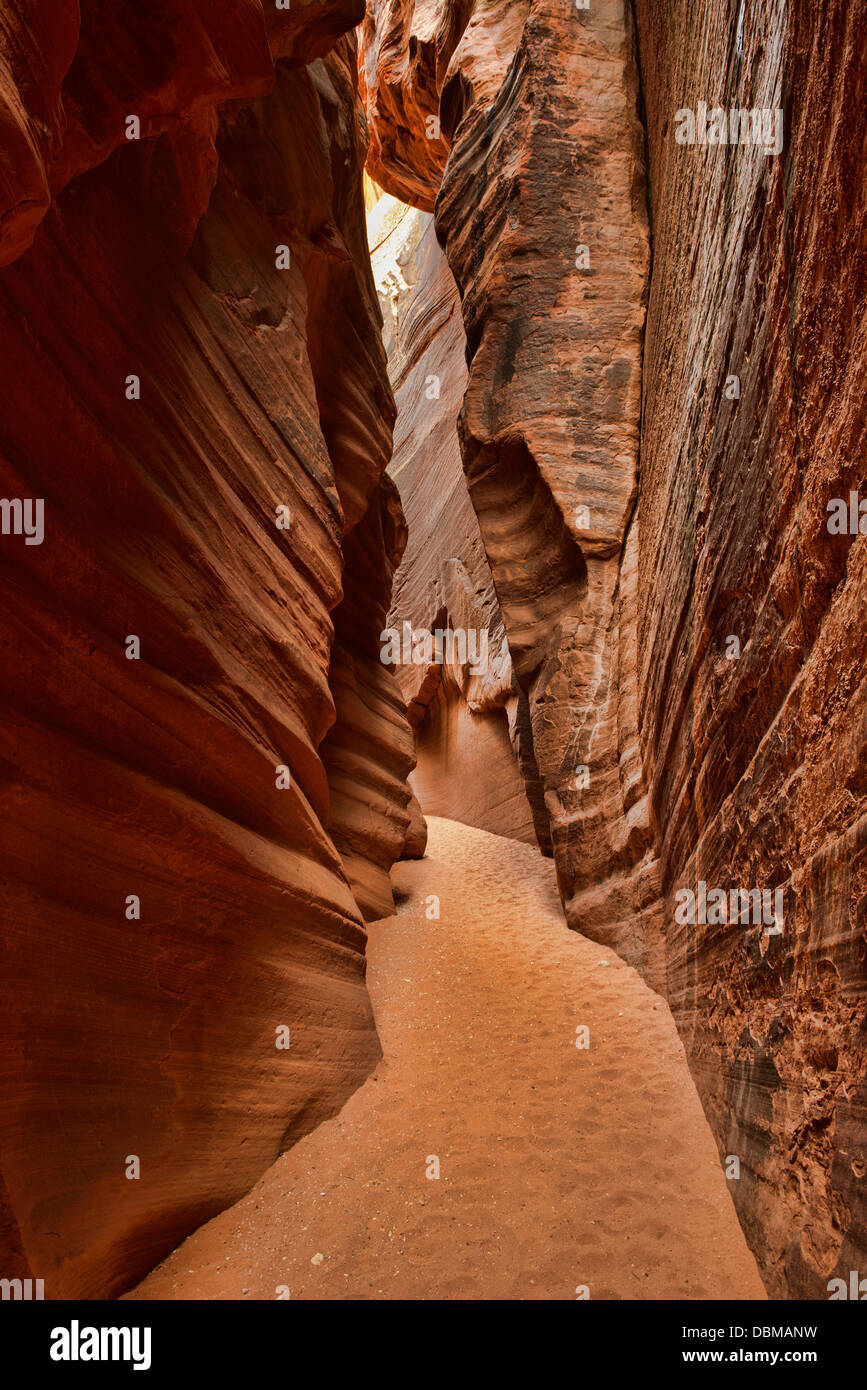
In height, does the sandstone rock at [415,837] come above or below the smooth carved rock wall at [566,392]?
below

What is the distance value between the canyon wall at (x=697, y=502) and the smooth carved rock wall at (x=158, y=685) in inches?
97.1

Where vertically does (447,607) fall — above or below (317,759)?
above

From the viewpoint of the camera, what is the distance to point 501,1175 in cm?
442

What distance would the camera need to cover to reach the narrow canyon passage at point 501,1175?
3.66 meters

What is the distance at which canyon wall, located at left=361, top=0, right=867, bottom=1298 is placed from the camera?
9.45ft

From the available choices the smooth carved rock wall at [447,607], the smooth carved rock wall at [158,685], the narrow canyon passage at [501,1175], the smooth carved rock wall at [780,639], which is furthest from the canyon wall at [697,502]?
the smooth carved rock wall at [447,607]

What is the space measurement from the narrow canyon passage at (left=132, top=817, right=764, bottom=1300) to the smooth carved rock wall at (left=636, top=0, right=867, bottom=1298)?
0.32m

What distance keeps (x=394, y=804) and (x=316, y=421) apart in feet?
15.1

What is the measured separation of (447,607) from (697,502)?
525 inches

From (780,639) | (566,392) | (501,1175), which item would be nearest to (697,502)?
(780,639)

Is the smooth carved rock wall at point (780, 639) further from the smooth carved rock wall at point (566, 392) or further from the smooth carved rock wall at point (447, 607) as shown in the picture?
the smooth carved rock wall at point (447, 607)

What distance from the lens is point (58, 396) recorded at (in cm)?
372

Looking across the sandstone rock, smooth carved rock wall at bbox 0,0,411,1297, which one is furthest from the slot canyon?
the sandstone rock

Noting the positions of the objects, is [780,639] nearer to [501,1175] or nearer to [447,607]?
[501,1175]
